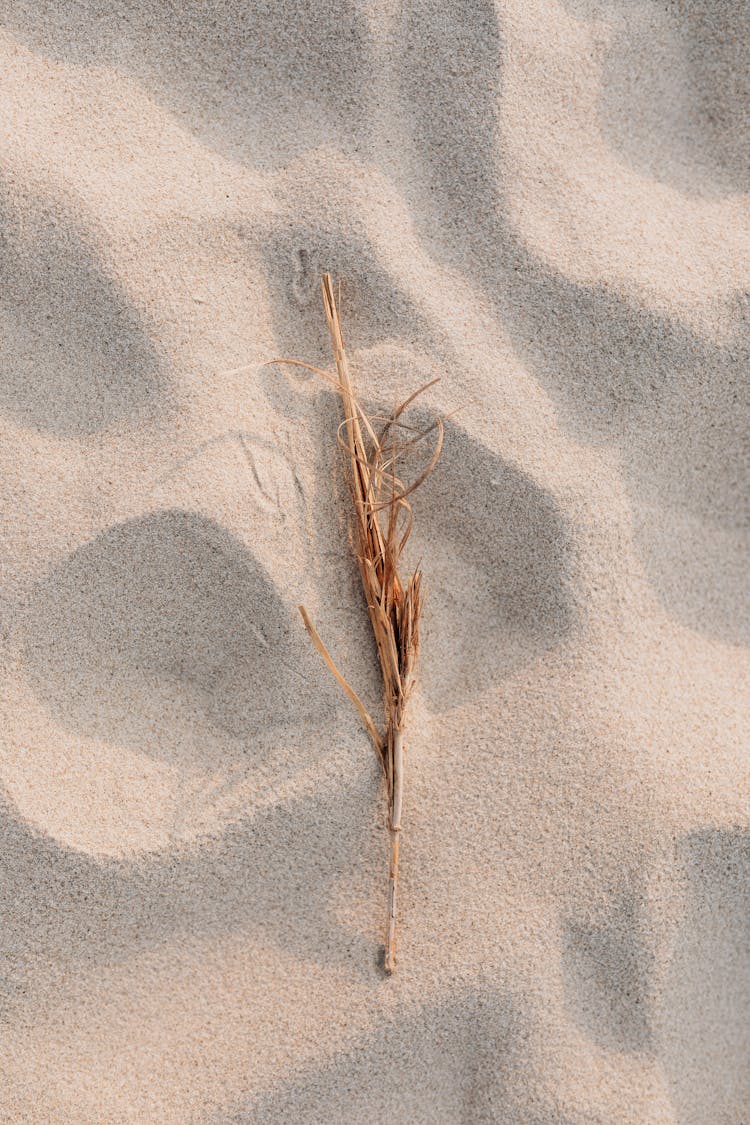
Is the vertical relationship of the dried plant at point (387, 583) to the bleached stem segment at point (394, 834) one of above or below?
above

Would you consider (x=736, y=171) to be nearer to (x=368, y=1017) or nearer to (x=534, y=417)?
(x=534, y=417)

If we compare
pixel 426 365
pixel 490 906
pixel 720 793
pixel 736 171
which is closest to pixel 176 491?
pixel 426 365

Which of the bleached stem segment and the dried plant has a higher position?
the dried plant

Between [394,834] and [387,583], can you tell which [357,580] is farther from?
[394,834]
